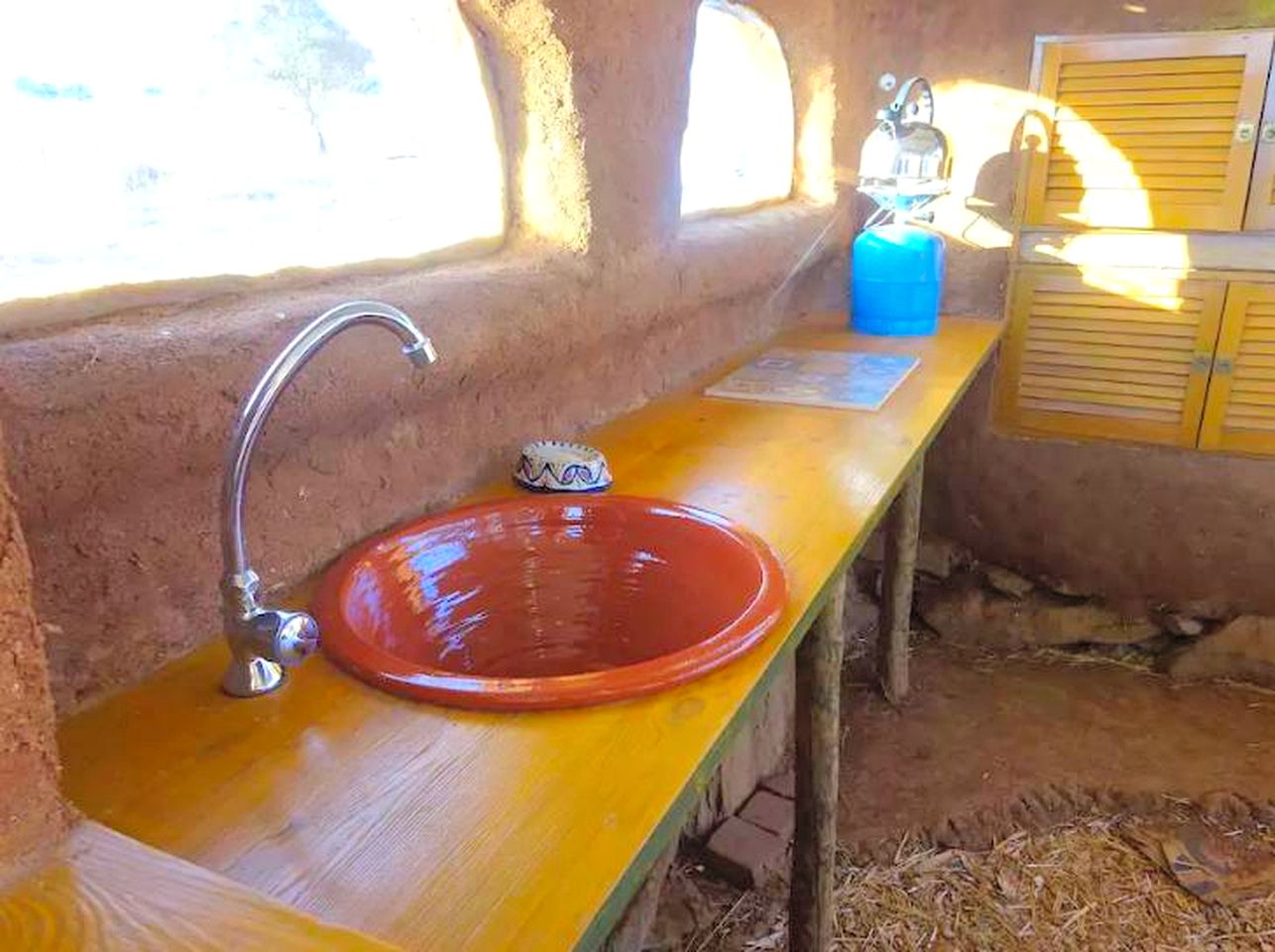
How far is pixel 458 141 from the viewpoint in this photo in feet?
4.91

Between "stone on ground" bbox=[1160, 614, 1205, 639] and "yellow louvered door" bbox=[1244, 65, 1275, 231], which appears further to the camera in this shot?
"stone on ground" bbox=[1160, 614, 1205, 639]

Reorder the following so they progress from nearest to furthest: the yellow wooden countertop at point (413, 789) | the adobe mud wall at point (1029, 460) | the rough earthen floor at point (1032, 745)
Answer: the yellow wooden countertop at point (413, 789), the rough earthen floor at point (1032, 745), the adobe mud wall at point (1029, 460)

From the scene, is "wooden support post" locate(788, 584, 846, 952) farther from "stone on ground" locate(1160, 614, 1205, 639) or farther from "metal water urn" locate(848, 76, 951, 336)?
"stone on ground" locate(1160, 614, 1205, 639)

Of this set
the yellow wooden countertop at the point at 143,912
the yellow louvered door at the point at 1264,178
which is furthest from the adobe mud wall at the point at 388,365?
the yellow louvered door at the point at 1264,178

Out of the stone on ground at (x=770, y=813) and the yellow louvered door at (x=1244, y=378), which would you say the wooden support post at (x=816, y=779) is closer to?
the stone on ground at (x=770, y=813)

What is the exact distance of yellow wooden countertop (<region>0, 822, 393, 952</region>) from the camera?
1.68 feet

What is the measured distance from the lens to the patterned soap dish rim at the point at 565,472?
52.9 inches

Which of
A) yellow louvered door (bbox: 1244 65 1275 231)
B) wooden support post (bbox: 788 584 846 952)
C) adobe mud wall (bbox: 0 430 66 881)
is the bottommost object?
wooden support post (bbox: 788 584 846 952)

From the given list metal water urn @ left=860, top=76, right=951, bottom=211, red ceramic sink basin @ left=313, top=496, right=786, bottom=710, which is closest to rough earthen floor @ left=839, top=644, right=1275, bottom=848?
red ceramic sink basin @ left=313, top=496, right=786, bottom=710

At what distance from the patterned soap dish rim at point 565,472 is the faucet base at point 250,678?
0.52m

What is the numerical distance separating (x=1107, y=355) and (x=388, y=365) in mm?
2085

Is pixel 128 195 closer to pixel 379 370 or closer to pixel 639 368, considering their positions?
pixel 379 370

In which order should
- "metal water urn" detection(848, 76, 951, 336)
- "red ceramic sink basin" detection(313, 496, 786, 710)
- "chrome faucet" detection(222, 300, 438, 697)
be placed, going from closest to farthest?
"chrome faucet" detection(222, 300, 438, 697) → "red ceramic sink basin" detection(313, 496, 786, 710) → "metal water urn" detection(848, 76, 951, 336)

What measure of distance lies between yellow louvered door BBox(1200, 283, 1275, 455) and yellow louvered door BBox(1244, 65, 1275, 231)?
151 millimetres
